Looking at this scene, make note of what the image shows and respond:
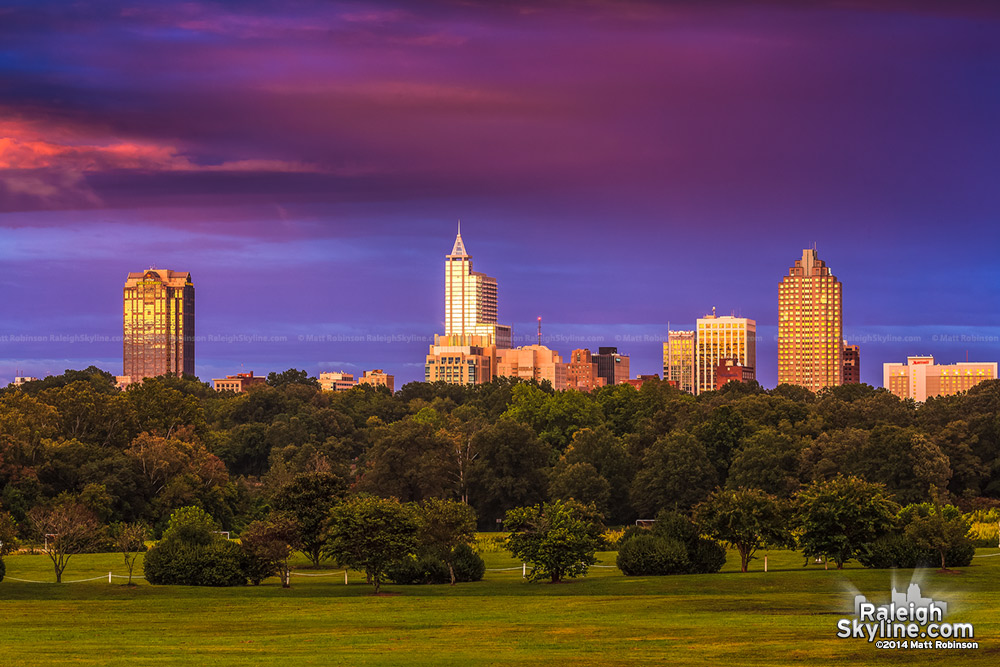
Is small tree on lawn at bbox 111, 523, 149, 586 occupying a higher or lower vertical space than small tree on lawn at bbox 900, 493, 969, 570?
lower

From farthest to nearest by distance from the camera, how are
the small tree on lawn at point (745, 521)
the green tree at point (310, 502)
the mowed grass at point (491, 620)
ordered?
the green tree at point (310, 502)
the small tree on lawn at point (745, 521)
the mowed grass at point (491, 620)

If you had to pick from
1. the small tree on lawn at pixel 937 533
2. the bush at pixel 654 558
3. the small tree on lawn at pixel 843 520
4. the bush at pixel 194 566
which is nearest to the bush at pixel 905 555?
the small tree on lawn at pixel 937 533

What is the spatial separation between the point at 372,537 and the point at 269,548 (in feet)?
14.3

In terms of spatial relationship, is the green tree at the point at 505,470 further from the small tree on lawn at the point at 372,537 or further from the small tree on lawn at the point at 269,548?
the small tree on lawn at the point at 372,537

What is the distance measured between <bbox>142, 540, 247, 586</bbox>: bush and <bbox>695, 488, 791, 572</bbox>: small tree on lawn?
20874 millimetres

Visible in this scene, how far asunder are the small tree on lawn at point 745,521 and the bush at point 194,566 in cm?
2087

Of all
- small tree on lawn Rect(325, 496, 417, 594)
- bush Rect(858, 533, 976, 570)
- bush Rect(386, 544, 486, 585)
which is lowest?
bush Rect(386, 544, 486, 585)

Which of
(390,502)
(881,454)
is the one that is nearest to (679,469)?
(881,454)

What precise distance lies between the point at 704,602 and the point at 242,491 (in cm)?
6633

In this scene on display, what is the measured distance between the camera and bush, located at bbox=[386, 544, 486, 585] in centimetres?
5438

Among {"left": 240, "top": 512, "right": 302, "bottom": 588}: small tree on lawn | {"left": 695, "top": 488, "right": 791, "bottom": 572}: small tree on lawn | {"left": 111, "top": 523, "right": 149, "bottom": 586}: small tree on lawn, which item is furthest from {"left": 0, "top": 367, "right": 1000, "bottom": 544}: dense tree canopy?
{"left": 695, "top": 488, "right": 791, "bottom": 572}: small tree on lawn

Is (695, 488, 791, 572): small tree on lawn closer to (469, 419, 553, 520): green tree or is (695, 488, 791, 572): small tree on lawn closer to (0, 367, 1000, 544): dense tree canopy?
(0, 367, 1000, 544): dense tree canopy

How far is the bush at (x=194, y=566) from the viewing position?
2080 inches

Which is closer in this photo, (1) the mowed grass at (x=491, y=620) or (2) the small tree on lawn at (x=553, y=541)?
(1) the mowed grass at (x=491, y=620)
